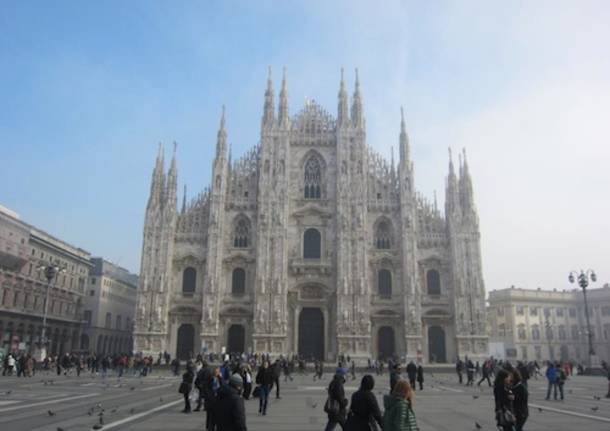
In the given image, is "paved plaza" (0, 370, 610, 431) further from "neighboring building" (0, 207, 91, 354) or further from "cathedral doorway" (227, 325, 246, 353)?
"cathedral doorway" (227, 325, 246, 353)

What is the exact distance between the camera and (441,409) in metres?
15.2

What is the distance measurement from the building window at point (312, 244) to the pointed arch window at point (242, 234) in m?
4.93

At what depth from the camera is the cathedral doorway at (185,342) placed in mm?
44969

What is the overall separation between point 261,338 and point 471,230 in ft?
63.6

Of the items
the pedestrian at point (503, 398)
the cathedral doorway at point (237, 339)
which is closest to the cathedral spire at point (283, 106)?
the cathedral doorway at point (237, 339)

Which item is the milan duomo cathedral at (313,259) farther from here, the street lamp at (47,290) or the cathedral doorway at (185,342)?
the street lamp at (47,290)

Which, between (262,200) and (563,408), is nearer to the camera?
(563,408)

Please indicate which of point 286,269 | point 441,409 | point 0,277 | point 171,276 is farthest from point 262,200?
point 441,409

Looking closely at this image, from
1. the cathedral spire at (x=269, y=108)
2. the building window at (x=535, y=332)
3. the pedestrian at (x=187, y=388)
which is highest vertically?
the cathedral spire at (x=269, y=108)

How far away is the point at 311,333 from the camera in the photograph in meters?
45.4

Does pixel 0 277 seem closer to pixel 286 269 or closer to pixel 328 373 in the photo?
pixel 286 269

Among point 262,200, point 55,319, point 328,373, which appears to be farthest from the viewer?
point 55,319

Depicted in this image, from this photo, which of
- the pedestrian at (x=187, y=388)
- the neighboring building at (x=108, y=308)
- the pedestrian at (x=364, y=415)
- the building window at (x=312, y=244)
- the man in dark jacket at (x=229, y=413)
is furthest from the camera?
the neighboring building at (x=108, y=308)

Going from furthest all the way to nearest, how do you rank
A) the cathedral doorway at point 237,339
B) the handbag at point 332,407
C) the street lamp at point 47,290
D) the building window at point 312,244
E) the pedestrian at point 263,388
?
1. the building window at point 312,244
2. the cathedral doorway at point 237,339
3. the street lamp at point 47,290
4. the pedestrian at point 263,388
5. the handbag at point 332,407
